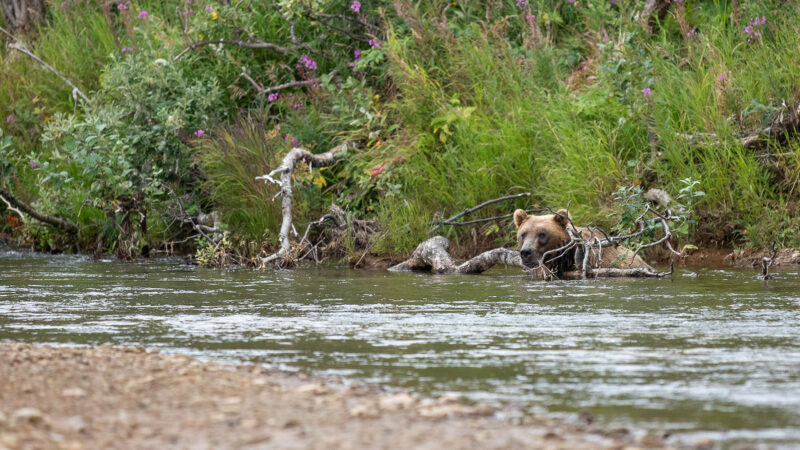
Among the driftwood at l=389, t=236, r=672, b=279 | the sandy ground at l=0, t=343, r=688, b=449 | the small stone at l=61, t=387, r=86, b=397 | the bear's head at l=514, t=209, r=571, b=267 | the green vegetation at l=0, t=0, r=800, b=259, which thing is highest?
the green vegetation at l=0, t=0, r=800, b=259

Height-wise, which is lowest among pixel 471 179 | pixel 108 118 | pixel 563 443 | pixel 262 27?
pixel 563 443

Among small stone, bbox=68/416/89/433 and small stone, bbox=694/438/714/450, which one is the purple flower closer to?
small stone, bbox=68/416/89/433

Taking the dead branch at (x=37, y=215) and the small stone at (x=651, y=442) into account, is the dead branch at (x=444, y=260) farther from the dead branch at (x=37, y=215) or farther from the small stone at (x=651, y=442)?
the small stone at (x=651, y=442)

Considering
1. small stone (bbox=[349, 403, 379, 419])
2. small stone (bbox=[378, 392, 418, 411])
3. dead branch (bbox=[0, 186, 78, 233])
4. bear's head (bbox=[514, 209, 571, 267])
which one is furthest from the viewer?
dead branch (bbox=[0, 186, 78, 233])

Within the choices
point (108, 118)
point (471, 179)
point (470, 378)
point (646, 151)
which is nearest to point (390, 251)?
point (471, 179)

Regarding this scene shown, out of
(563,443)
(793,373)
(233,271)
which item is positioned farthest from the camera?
(233,271)

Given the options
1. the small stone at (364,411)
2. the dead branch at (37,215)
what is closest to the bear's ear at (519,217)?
the small stone at (364,411)

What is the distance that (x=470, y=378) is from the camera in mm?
4109

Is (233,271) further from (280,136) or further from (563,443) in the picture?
(563,443)

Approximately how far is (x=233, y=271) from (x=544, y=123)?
3264 millimetres

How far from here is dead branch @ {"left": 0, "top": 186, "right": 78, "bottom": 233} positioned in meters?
11.7

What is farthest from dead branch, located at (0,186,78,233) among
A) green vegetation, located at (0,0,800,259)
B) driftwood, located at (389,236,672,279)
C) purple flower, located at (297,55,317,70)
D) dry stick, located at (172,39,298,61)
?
driftwood, located at (389,236,672,279)

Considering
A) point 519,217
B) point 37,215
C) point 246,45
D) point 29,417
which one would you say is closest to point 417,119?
point 519,217

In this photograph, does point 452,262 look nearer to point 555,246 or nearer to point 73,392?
point 555,246
